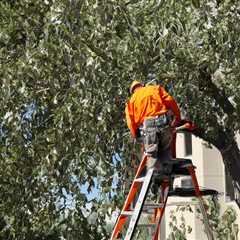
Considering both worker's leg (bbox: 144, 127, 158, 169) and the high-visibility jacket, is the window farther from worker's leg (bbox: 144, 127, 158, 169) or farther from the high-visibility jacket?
worker's leg (bbox: 144, 127, 158, 169)

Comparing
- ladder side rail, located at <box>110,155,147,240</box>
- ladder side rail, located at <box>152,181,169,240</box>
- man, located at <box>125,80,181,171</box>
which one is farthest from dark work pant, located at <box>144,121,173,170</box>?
ladder side rail, located at <box>152,181,169,240</box>

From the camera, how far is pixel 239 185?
1098cm

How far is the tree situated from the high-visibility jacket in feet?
2.76

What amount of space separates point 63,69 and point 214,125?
2.25 m

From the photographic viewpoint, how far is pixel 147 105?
830 centimetres

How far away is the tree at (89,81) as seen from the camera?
30.0 feet

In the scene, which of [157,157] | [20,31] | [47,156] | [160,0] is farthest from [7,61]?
[157,157]

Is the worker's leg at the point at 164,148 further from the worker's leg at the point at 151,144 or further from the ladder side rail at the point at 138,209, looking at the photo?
the ladder side rail at the point at 138,209

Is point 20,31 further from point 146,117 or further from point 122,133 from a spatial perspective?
point 146,117

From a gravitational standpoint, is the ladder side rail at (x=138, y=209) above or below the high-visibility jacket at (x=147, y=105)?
below

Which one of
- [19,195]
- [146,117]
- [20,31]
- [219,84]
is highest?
[20,31]

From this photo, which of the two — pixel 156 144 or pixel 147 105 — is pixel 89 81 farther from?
pixel 156 144

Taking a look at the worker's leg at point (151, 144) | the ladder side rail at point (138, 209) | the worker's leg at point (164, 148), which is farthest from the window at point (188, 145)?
the ladder side rail at point (138, 209)

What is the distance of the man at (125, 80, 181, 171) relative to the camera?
A: 26.9ft
